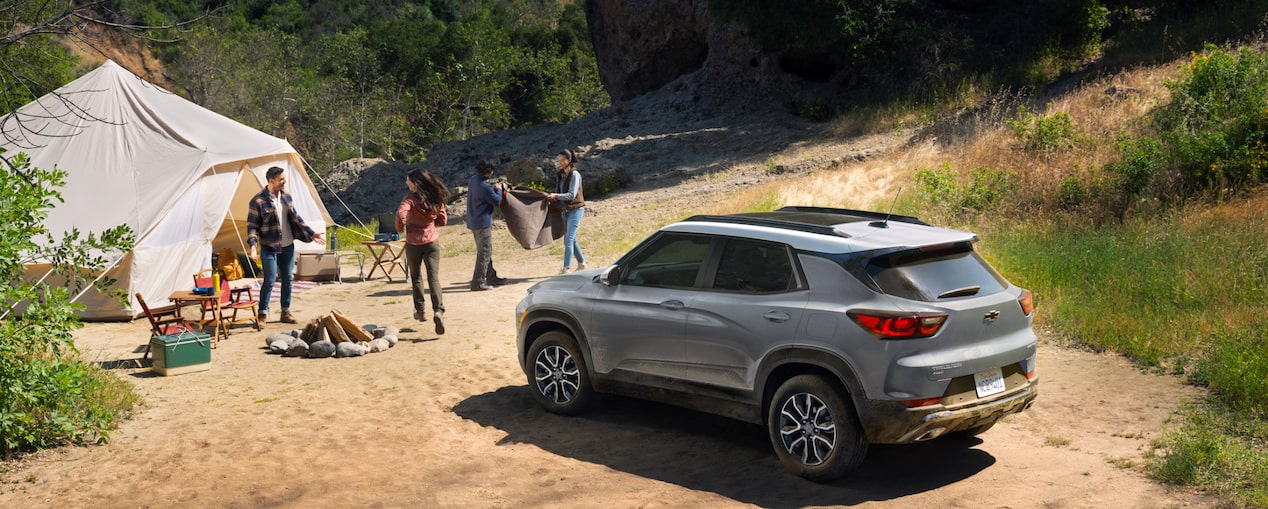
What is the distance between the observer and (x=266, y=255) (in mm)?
11320

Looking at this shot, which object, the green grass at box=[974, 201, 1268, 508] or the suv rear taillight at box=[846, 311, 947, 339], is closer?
the suv rear taillight at box=[846, 311, 947, 339]

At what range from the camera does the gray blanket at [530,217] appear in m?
14.5

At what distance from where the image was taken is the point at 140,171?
42.8ft

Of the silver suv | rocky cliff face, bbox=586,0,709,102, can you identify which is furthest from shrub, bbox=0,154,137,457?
rocky cliff face, bbox=586,0,709,102

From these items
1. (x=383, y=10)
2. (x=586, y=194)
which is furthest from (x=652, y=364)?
(x=383, y=10)

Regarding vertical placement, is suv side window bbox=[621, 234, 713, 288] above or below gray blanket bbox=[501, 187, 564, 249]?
below

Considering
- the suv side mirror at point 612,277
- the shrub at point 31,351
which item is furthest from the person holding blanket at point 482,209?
the shrub at point 31,351

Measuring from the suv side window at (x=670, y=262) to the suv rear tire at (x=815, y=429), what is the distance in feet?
3.56

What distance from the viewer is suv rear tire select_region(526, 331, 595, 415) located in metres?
7.41

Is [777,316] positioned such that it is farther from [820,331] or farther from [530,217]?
[530,217]

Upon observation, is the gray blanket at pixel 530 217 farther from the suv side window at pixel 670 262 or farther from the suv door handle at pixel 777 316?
the suv door handle at pixel 777 316

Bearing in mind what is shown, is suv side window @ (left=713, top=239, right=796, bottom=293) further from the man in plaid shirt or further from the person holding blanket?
the person holding blanket

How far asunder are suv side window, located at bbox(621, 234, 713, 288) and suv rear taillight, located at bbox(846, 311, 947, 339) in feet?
4.68

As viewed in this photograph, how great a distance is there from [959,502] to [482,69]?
147 ft
